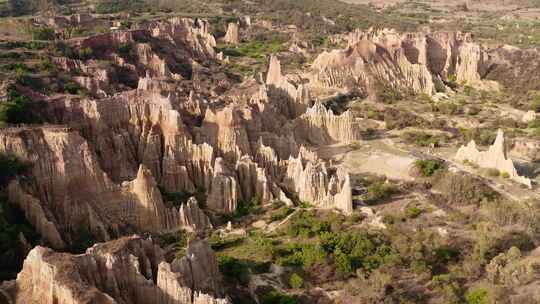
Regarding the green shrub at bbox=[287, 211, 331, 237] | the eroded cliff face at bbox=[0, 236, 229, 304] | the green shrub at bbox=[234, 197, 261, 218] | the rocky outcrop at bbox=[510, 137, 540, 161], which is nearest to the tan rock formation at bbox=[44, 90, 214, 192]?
the green shrub at bbox=[234, 197, 261, 218]

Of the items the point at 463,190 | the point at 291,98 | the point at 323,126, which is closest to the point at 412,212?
the point at 463,190

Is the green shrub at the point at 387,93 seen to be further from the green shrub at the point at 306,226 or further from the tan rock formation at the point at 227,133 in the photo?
the green shrub at the point at 306,226

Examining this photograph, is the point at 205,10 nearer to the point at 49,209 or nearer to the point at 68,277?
the point at 49,209

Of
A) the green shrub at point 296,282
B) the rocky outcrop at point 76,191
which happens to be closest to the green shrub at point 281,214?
the rocky outcrop at point 76,191

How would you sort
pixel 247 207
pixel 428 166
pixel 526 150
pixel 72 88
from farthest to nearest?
pixel 72 88
pixel 526 150
pixel 428 166
pixel 247 207

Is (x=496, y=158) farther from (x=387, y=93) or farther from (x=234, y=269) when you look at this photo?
(x=387, y=93)

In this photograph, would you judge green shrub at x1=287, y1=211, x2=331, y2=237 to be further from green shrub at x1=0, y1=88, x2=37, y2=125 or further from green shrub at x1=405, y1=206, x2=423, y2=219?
green shrub at x1=0, y1=88, x2=37, y2=125
